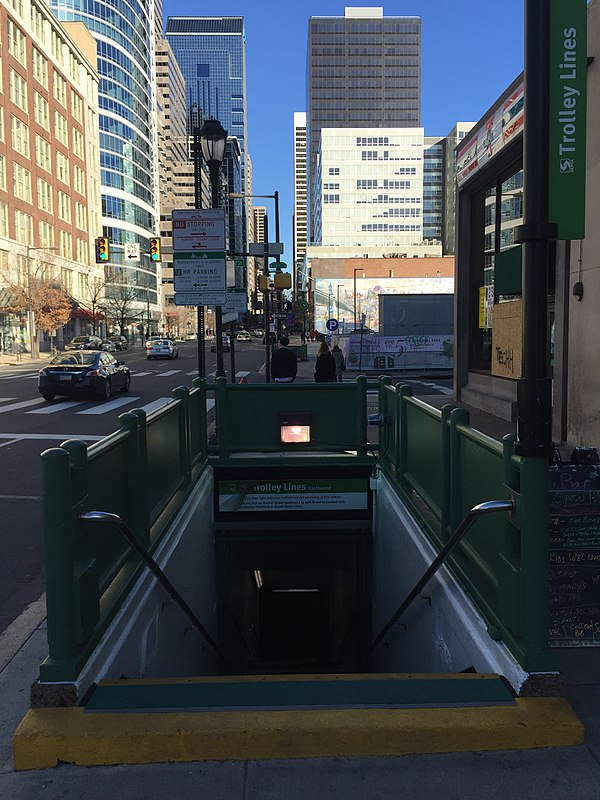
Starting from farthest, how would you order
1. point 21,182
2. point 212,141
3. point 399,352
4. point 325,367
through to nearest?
point 21,182
point 399,352
point 325,367
point 212,141

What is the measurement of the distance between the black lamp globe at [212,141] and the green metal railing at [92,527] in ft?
28.7

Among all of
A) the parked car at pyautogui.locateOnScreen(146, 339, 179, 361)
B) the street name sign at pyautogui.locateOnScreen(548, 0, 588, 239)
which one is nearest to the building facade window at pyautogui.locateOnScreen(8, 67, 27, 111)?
the parked car at pyautogui.locateOnScreen(146, 339, 179, 361)

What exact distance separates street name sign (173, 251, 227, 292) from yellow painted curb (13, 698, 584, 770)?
9.67 meters

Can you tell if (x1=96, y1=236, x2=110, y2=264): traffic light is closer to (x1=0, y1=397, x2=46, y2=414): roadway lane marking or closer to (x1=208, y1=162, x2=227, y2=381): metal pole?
(x1=0, y1=397, x2=46, y2=414): roadway lane marking

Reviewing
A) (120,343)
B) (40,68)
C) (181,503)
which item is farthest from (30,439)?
(40,68)

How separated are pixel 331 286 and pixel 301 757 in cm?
9840

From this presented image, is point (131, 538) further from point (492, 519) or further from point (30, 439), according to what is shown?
point (30, 439)

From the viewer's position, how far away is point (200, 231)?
12.0m

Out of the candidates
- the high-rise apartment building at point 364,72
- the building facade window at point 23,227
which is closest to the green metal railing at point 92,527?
the building facade window at point 23,227

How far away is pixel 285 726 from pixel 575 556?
2193 mm

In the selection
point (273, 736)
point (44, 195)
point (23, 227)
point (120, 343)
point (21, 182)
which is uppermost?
point (44, 195)

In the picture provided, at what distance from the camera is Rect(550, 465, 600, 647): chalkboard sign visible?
403 centimetres

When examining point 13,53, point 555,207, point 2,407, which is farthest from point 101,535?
point 13,53

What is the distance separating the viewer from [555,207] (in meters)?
3.11
